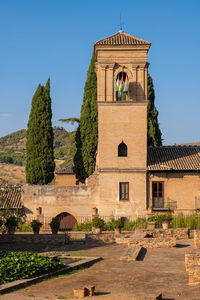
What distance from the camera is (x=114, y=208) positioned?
31.5m

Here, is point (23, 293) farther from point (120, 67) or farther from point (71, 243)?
point (120, 67)

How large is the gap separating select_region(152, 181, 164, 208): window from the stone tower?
720 millimetres

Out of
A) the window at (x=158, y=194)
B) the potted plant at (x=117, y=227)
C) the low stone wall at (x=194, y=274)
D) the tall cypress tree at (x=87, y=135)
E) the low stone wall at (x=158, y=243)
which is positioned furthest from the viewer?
the tall cypress tree at (x=87, y=135)

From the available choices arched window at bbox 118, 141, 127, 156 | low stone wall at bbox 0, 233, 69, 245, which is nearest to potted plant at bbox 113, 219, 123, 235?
low stone wall at bbox 0, 233, 69, 245

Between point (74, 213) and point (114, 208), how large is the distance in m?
2.87

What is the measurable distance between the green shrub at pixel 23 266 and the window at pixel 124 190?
15.8m

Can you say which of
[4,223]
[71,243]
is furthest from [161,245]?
[4,223]

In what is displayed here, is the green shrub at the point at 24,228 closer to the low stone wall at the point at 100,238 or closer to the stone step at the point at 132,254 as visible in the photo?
the low stone wall at the point at 100,238

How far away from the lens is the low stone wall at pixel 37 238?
81.8 ft

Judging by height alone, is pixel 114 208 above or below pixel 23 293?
above

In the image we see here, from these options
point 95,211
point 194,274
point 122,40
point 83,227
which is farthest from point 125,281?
point 122,40

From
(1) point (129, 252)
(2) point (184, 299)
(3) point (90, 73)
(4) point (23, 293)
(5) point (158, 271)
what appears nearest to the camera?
(2) point (184, 299)

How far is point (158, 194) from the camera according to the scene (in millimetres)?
31891

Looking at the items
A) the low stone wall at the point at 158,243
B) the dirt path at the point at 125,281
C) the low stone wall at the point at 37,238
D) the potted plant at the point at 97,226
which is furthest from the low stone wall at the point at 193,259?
the potted plant at the point at 97,226
